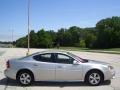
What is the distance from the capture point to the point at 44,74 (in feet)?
38.3

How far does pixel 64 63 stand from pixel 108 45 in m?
93.9

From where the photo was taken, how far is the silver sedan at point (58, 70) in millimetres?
11594

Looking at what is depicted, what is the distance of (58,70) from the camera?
1160cm

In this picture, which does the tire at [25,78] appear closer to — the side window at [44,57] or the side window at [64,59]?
the side window at [44,57]

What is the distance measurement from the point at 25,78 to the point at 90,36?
109m

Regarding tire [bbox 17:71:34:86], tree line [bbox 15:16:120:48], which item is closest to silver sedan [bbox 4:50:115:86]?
tire [bbox 17:71:34:86]

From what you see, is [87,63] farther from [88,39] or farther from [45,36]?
[45,36]

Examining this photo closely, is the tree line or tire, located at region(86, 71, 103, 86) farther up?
the tree line

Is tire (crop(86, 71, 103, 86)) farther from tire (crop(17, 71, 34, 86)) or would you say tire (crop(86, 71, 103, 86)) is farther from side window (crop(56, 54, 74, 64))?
tire (crop(17, 71, 34, 86))

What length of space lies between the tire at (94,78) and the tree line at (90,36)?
85376mm

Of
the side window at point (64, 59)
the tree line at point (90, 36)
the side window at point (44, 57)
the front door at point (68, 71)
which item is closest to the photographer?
the front door at point (68, 71)

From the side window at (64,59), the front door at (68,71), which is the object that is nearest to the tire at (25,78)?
the front door at (68,71)

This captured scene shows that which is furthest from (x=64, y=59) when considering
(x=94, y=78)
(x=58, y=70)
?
(x=94, y=78)

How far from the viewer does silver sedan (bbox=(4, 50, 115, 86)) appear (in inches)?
456
